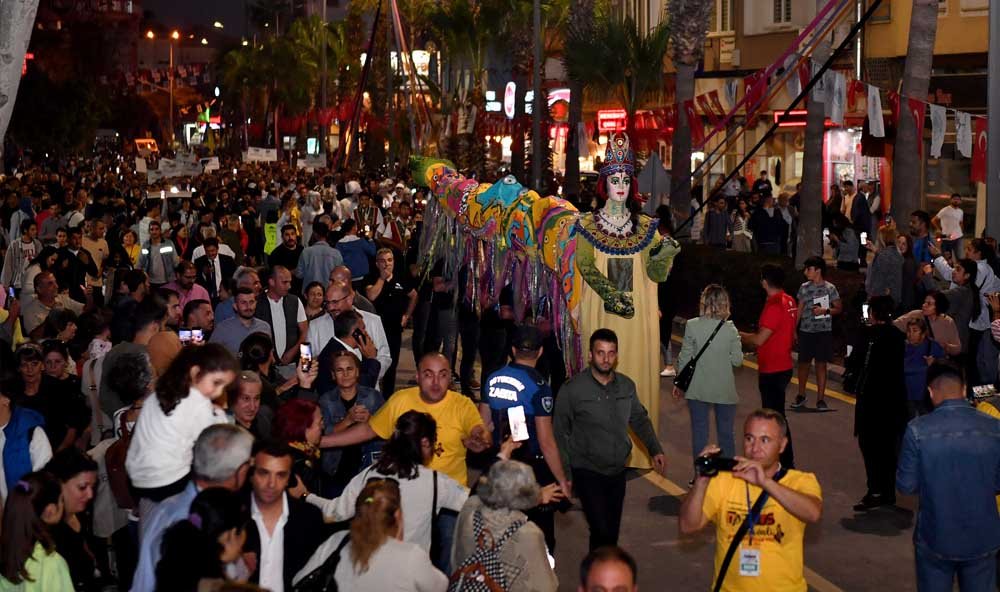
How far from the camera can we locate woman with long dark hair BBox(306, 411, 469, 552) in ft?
24.0

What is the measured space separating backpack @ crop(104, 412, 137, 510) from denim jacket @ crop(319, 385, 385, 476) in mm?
1104

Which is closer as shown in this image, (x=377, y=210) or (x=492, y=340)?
(x=492, y=340)

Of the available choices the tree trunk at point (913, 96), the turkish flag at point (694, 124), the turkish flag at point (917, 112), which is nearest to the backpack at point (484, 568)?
the tree trunk at point (913, 96)

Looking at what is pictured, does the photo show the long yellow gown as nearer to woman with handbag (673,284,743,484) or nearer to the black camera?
woman with handbag (673,284,743,484)

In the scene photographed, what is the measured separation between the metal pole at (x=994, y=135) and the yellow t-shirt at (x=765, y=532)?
1049 cm

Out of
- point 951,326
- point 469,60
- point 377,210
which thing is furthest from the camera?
point 469,60

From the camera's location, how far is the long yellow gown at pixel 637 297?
12445 mm

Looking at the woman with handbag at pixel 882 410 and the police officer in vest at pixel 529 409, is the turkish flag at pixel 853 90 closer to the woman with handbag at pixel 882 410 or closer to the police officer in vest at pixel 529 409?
the woman with handbag at pixel 882 410

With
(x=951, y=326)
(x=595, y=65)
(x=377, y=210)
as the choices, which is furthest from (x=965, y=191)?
Answer: (x=951, y=326)

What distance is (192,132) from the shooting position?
181125 mm

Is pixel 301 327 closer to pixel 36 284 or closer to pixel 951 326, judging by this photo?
pixel 36 284

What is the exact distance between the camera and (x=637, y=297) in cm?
1258

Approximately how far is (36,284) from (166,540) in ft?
29.0

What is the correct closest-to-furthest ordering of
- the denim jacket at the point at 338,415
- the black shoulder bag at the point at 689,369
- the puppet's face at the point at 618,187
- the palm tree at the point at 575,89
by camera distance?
the denim jacket at the point at 338,415
the black shoulder bag at the point at 689,369
the puppet's face at the point at 618,187
the palm tree at the point at 575,89
